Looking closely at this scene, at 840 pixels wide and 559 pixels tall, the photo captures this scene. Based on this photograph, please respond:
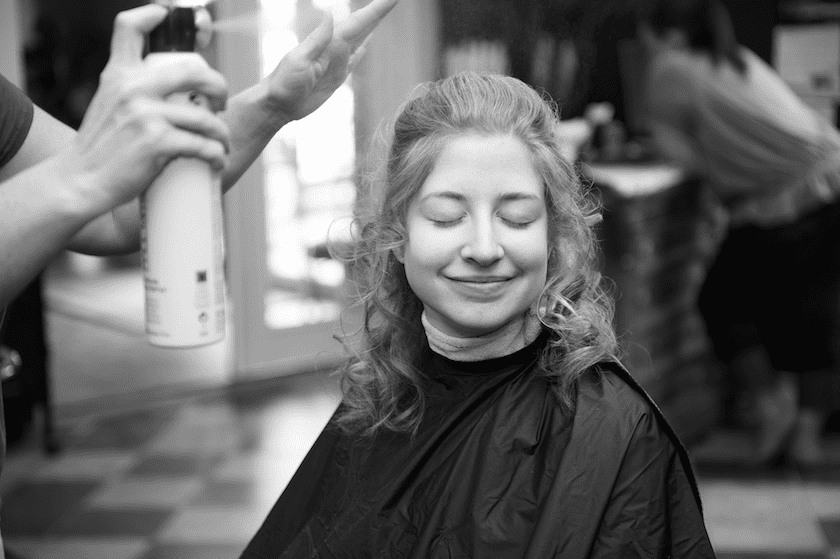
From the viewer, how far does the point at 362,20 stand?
1420 millimetres

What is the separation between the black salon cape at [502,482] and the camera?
4.06ft

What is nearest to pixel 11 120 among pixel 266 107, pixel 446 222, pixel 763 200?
pixel 266 107

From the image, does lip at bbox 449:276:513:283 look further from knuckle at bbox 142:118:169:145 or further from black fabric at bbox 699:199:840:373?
black fabric at bbox 699:199:840:373

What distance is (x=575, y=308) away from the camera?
4.73ft

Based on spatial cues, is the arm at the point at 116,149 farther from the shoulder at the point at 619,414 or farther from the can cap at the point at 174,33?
the shoulder at the point at 619,414

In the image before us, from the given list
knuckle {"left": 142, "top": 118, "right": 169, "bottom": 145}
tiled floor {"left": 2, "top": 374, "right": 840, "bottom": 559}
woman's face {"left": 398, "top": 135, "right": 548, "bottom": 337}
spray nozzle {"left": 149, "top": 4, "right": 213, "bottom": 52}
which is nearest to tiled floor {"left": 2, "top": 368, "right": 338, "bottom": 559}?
tiled floor {"left": 2, "top": 374, "right": 840, "bottom": 559}

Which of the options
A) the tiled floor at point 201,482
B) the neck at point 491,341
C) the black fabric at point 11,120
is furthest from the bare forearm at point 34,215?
the tiled floor at point 201,482

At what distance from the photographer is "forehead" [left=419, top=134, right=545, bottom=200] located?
133 centimetres

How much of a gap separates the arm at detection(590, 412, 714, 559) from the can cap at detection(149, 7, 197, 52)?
70cm

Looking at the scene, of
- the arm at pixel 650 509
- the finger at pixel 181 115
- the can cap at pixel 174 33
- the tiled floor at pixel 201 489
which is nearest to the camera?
the finger at pixel 181 115

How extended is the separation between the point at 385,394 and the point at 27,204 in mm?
687

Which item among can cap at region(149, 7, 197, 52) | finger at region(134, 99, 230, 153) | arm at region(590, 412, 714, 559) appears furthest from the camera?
arm at region(590, 412, 714, 559)

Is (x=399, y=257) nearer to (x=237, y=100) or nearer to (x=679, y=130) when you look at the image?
(x=237, y=100)

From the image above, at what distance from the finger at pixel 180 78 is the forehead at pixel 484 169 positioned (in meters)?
0.43
